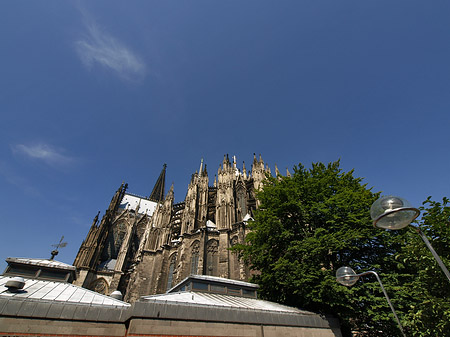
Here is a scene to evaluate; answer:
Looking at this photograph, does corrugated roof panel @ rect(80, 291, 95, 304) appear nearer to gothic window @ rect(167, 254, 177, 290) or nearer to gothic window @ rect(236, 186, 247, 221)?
gothic window @ rect(167, 254, 177, 290)

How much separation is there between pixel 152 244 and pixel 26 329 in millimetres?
21552

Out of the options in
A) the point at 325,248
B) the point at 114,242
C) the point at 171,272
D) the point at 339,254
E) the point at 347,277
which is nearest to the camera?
the point at 347,277

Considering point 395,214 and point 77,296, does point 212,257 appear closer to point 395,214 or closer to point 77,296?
point 77,296

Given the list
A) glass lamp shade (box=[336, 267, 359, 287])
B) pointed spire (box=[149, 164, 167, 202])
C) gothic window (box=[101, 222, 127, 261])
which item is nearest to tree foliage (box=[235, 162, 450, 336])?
glass lamp shade (box=[336, 267, 359, 287])

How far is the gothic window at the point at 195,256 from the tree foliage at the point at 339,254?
31.0ft

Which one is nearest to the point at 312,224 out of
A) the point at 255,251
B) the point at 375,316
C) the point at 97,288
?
the point at 255,251

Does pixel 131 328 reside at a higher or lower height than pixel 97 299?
lower

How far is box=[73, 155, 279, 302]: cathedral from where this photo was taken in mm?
21531

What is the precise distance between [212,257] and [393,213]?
65.9 ft

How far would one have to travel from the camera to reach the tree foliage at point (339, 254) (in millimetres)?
8047

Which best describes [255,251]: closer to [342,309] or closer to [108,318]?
[342,309]

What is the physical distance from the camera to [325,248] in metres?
10.8

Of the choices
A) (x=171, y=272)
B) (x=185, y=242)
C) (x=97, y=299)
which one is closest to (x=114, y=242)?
(x=171, y=272)

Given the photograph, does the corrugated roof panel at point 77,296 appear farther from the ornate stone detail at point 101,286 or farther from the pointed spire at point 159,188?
the pointed spire at point 159,188
